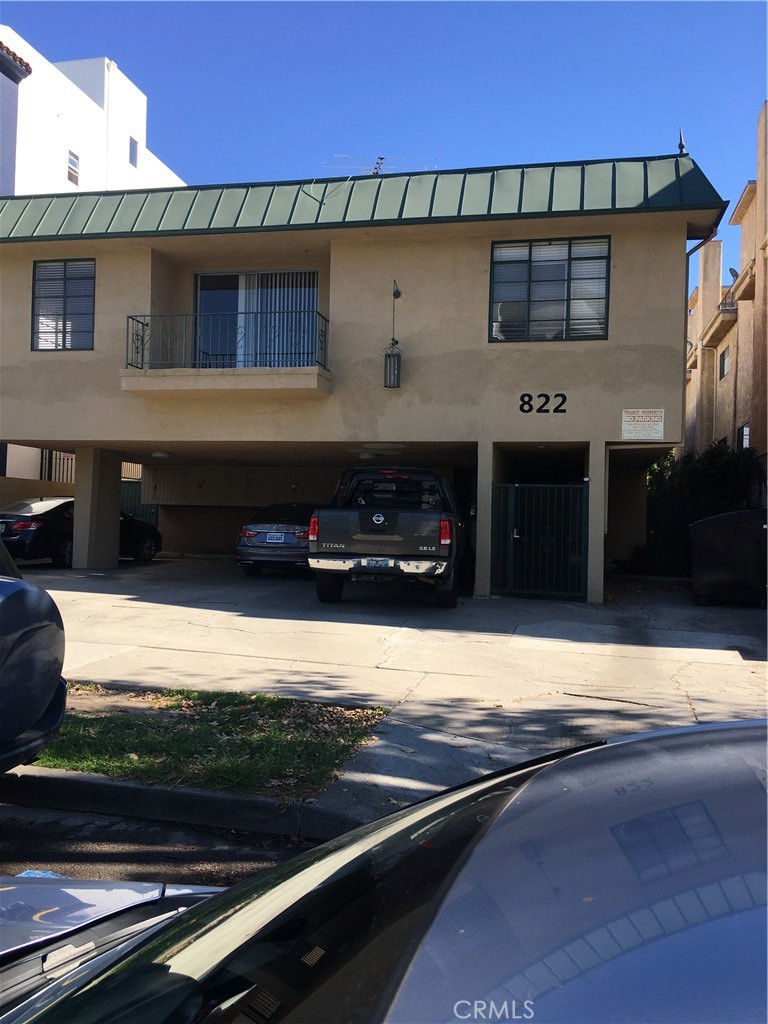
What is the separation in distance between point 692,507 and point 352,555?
9.74 m

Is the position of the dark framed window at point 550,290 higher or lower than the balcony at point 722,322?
lower

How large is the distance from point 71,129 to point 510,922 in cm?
3652

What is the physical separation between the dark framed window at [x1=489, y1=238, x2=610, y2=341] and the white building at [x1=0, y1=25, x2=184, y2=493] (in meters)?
10.2

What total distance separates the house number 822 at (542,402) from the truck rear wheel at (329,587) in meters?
4.25

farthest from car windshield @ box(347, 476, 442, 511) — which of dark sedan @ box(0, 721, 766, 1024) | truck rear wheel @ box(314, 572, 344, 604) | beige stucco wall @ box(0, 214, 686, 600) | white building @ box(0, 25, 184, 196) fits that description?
white building @ box(0, 25, 184, 196)

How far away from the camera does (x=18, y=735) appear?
4094 millimetres

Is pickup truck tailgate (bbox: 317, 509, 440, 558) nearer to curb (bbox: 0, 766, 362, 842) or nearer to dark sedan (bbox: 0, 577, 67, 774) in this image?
curb (bbox: 0, 766, 362, 842)

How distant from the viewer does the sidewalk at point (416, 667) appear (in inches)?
194

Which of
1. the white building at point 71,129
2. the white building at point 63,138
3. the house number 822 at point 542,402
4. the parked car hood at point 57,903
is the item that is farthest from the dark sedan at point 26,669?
the white building at point 71,129

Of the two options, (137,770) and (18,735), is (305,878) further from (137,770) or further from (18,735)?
(137,770)

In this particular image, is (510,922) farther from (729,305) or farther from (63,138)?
(63,138)

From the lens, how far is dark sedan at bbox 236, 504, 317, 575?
1540 cm

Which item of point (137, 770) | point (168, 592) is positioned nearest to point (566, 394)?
point (168, 592)

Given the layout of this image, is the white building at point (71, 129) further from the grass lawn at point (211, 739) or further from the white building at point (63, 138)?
the grass lawn at point (211, 739)
